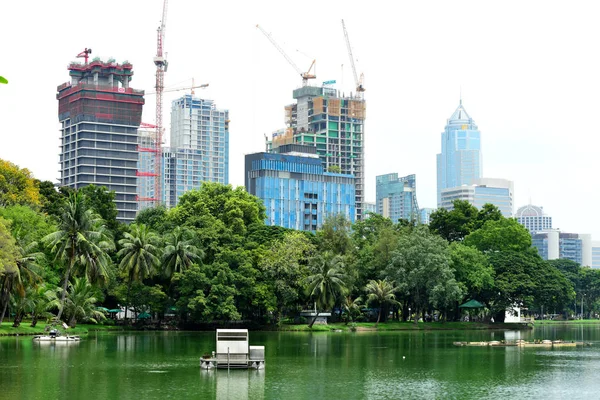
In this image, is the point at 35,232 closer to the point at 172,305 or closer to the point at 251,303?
the point at 172,305

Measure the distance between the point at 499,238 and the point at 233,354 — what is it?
272ft

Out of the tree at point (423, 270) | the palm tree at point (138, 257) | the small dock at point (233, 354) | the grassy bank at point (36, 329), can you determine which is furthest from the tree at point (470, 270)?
the small dock at point (233, 354)

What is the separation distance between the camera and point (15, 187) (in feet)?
326

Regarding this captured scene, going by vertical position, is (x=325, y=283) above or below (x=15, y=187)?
below

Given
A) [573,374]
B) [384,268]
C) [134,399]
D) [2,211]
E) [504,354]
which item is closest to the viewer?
[134,399]

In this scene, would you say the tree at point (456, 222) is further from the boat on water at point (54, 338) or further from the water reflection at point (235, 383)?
the water reflection at point (235, 383)

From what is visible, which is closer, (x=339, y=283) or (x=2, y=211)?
(x=2, y=211)

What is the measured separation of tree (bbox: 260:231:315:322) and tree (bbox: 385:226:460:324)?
36.7 feet

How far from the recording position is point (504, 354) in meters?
67.4

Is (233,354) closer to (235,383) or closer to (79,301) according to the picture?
(235,383)

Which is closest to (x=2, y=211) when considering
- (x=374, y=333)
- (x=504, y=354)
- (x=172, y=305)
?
(x=172, y=305)

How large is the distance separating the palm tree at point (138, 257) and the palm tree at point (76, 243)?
295 inches

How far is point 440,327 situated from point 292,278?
21796 millimetres

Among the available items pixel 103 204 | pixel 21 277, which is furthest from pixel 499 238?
pixel 21 277
